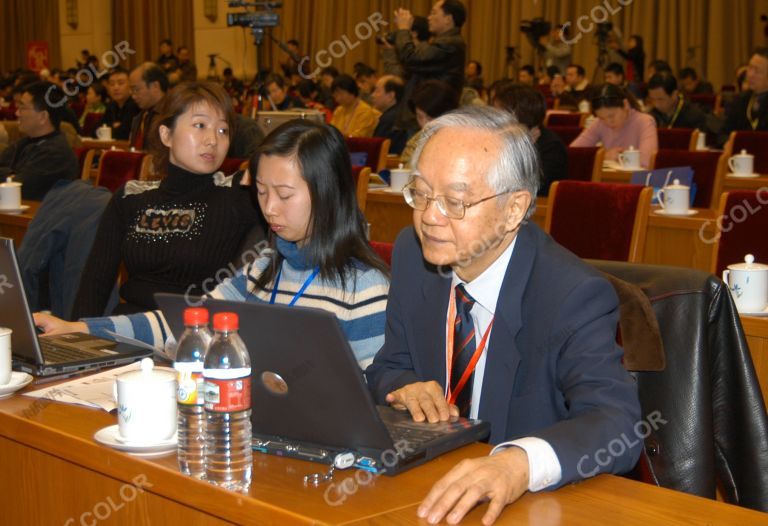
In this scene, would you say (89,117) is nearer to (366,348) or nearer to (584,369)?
(366,348)

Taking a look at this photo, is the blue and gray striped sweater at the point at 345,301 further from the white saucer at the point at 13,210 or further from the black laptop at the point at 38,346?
the white saucer at the point at 13,210

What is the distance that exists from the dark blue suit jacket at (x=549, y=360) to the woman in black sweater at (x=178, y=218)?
1.12 metres

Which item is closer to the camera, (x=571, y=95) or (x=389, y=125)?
(x=389, y=125)

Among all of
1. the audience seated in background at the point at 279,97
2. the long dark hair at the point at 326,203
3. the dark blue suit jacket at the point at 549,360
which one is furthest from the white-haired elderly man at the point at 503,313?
the audience seated in background at the point at 279,97

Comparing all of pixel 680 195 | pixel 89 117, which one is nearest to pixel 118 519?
pixel 680 195

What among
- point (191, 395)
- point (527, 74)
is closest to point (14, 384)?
point (191, 395)

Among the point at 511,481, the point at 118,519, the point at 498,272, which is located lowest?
the point at 118,519

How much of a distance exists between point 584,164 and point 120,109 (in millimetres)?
5415

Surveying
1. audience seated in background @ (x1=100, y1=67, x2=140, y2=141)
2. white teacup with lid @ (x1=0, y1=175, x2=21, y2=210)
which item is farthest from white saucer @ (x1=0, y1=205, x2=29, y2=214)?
audience seated in background @ (x1=100, y1=67, x2=140, y2=141)

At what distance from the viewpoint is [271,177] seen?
2.03 metres

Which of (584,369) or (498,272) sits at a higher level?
(498,272)

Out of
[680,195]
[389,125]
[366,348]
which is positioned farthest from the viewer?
[389,125]

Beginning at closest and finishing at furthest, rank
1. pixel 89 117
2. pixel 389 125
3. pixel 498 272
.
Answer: pixel 498 272
pixel 389 125
pixel 89 117

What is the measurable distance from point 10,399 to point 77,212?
1565 mm
